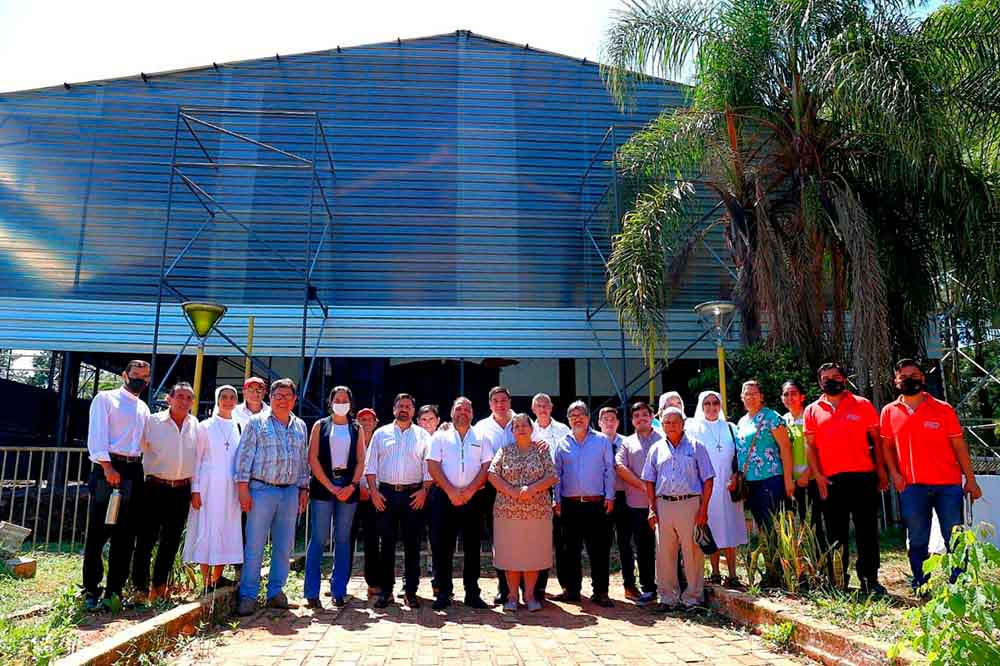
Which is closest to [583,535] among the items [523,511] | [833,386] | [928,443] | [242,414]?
[523,511]

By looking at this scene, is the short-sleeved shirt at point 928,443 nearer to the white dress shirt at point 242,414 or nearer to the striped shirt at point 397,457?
the striped shirt at point 397,457

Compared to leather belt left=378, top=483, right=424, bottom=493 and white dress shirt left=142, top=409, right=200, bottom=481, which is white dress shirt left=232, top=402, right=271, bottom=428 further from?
leather belt left=378, top=483, right=424, bottom=493

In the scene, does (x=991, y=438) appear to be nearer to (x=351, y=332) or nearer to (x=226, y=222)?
(x=351, y=332)

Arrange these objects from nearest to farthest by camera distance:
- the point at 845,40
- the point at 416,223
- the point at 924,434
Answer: the point at 924,434 → the point at 845,40 → the point at 416,223

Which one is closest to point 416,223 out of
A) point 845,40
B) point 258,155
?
point 258,155

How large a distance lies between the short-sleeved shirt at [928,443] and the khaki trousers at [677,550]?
1.41 meters

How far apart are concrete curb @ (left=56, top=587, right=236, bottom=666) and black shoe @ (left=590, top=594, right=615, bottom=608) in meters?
2.57

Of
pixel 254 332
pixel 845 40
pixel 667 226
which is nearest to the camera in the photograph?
pixel 845 40

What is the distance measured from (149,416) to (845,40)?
8402 millimetres

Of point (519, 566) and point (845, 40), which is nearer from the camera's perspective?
point (519, 566)

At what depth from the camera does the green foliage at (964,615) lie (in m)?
2.61

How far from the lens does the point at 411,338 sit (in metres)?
12.2

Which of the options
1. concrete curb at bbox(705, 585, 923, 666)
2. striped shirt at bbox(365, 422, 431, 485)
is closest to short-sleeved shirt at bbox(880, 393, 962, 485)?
concrete curb at bbox(705, 585, 923, 666)

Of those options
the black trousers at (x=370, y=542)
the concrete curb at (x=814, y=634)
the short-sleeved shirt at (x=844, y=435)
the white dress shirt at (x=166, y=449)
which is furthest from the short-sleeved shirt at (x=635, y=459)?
the white dress shirt at (x=166, y=449)
